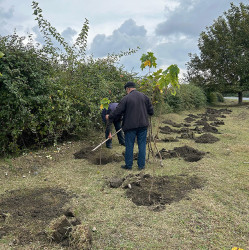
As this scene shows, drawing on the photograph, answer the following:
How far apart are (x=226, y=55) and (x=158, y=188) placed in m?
21.8

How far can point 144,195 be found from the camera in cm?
403

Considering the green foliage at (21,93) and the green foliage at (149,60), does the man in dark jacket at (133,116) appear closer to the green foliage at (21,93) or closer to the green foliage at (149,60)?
the green foliage at (149,60)

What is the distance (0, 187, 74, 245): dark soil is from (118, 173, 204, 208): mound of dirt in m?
1.04

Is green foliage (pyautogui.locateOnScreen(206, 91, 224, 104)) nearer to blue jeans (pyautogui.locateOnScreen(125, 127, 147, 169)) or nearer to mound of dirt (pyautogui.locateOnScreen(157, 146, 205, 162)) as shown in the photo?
mound of dirt (pyautogui.locateOnScreen(157, 146, 205, 162))

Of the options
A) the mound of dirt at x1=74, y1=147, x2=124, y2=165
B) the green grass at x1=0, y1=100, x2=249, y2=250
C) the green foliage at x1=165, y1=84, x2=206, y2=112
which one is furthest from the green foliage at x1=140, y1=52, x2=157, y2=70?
the green foliage at x1=165, y1=84, x2=206, y2=112

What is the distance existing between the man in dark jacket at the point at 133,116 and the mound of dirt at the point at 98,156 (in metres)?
0.62

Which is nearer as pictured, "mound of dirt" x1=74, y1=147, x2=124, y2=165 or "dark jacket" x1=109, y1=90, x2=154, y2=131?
"dark jacket" x1=109, y1=90, x2=154, y2=131

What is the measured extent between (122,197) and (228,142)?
16.3ft

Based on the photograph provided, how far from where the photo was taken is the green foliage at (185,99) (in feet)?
55.8

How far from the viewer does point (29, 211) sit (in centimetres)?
358

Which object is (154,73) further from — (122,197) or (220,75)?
(220,75)

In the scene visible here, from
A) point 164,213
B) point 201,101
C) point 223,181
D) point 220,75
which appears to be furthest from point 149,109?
point 220,75

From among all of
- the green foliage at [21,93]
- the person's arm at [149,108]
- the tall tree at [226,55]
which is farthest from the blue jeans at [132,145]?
the tall tree at [226,55]

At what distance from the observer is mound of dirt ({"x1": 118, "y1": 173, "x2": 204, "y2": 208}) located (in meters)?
3.86
